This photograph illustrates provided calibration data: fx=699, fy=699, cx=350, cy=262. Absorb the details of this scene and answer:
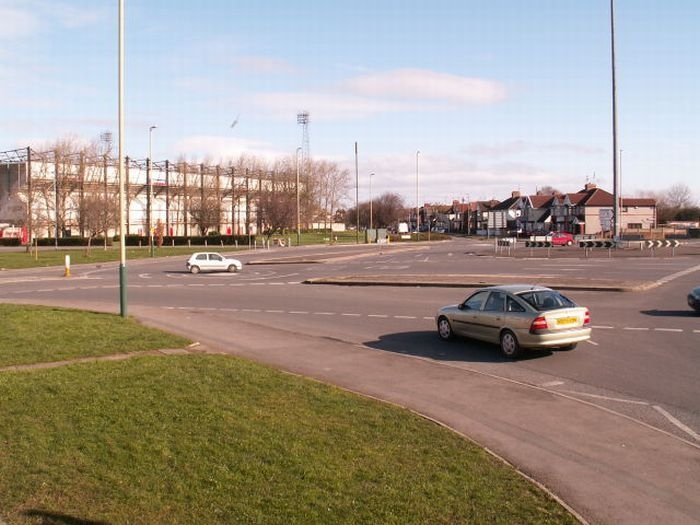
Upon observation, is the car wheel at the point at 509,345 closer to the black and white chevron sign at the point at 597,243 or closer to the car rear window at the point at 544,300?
the car rear window at the point at 544,300

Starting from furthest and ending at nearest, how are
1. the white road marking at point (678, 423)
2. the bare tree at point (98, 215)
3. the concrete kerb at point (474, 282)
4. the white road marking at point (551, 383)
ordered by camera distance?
the bare tree at point (98, 215), the concrete kerb at point (474, 282), the white road marking at point (551, 383), the white road marking at point (678, 423)

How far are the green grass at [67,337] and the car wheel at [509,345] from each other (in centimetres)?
639

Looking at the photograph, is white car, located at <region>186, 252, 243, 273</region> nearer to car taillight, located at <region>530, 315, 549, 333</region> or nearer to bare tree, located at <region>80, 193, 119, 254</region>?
car taillight, located at <region>530, 315, 549, 333</region>

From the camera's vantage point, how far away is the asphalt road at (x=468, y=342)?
8.48 meters

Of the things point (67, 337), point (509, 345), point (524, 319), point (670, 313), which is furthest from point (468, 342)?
point (67, 337)

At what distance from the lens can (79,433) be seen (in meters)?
7.54

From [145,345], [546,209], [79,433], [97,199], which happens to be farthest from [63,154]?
[79,433]

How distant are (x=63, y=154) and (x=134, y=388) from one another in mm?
90589

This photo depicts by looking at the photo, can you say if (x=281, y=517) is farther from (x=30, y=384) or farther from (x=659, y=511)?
(x=30, y=384)

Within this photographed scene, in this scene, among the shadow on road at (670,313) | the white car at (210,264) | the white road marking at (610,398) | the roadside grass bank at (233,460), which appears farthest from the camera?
the white car at (210,264)

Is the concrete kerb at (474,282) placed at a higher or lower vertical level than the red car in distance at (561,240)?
lower

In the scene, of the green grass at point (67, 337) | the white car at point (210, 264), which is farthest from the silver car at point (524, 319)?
the white car at point (210, 264)

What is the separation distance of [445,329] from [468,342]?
587mm

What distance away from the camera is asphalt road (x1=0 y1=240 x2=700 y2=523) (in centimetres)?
848
